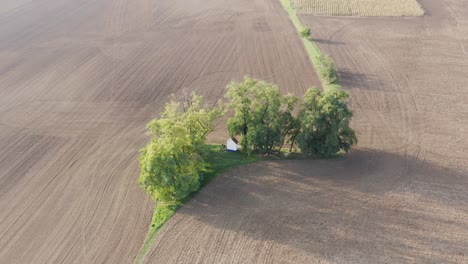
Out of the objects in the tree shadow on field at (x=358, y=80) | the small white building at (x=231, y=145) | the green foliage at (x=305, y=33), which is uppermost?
the green foliage at (x=305, y=33)

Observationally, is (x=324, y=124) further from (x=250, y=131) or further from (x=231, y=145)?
(x=231, y=145)

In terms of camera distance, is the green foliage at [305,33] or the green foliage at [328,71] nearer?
the green foliage at [328,71]

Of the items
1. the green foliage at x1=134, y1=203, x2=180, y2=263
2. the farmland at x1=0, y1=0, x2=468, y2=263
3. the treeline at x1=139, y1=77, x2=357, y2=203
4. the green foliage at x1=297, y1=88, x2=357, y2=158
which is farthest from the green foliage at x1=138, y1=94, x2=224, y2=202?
the green foliage at x1=297, y1=88, x2=357, y2=158

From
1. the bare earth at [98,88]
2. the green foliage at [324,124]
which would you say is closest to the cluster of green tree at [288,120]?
Result: the green foliage at [324,124]

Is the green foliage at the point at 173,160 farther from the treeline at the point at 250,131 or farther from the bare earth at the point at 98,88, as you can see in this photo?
the bare earth at the point at 98,88

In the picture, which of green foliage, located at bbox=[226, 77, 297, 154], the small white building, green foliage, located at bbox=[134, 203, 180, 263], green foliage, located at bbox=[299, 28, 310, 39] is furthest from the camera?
green foliage, located at bbox=[299, 28, 310, 39]

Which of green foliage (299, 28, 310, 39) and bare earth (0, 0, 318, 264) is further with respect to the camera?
green foliage (299, 28, 310, 39)

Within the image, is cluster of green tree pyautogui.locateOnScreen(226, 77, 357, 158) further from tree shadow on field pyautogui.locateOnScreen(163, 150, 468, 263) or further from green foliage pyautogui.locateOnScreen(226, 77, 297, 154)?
Answer: tree shadow on field pyautogui.locateOnScreen(163, 150, 468, 263)

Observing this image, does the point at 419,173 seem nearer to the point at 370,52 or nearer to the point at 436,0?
the point at 370,52
